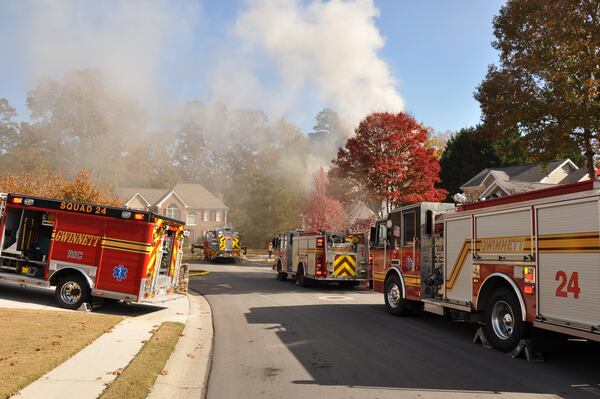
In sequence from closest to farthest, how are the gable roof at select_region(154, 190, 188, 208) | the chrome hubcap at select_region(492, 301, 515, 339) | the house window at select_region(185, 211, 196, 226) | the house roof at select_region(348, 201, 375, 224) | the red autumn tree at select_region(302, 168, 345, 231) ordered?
the chrome hubcap at select_region(492, 301, 515, 339), the house roof at select_region(348, 201, 375, 224), the red autumn tree at select_region(302, 168, 345, 231), the gable roof at select_region(154, 190, 188, 208), the house window at select_region(185, 211, 196, 226)

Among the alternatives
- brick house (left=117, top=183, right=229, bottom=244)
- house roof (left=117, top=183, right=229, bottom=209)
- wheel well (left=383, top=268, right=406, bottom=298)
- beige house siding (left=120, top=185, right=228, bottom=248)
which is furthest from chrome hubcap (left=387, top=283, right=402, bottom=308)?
house roof (left=117, top=183, right=229, bottom=209)

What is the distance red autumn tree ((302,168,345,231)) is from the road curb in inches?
1098

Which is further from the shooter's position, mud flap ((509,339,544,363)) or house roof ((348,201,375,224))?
house roof ((348,201,375,224))

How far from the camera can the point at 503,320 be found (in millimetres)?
7250

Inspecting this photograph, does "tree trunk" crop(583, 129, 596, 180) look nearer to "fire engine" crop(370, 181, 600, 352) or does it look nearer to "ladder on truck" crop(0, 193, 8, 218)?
"fire engine" crop(370, 181, 600, 352)

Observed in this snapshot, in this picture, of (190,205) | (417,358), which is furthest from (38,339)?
(190,205)

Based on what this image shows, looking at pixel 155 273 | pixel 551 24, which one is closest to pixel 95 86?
pixel 155 273

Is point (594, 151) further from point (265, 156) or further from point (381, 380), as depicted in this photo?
point (265, 156)

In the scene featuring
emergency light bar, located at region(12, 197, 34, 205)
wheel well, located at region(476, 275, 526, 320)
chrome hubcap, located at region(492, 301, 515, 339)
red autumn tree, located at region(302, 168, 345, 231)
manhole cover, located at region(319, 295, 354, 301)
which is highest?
red autumn tree, located at region(302, 168, 345, 231)

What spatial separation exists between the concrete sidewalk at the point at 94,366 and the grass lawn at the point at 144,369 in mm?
120

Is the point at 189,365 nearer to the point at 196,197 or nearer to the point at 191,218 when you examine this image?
the point at 191,218

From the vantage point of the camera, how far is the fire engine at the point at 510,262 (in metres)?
5.78

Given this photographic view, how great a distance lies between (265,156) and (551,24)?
53.8m

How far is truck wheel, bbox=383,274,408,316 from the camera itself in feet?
34.2
